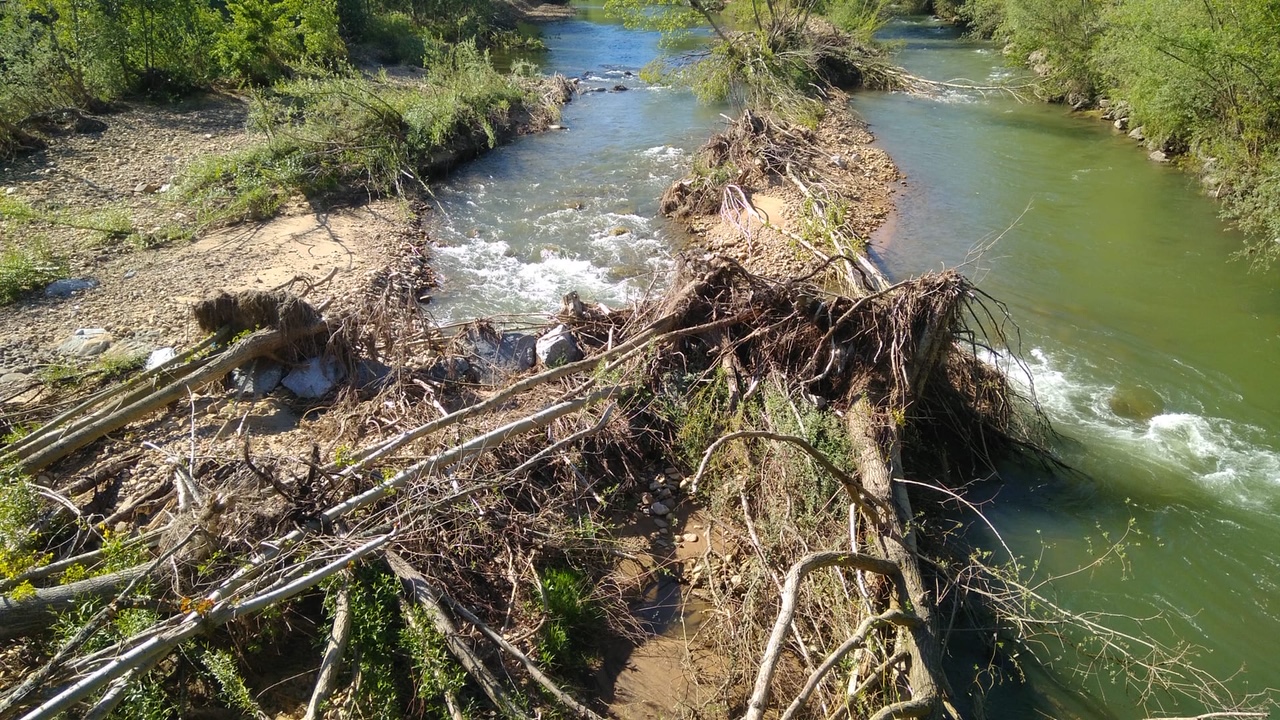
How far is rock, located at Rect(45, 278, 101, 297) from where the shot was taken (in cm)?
857

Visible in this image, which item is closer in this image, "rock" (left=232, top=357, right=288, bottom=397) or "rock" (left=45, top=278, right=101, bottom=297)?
"rock" (left=232, top=357, right=288, bottom=397)

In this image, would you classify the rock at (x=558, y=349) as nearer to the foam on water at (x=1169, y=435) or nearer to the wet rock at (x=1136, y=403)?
the foam on water at (x=1169, y=435)

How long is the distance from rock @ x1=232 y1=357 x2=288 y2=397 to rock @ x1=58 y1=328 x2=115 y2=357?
1.94m

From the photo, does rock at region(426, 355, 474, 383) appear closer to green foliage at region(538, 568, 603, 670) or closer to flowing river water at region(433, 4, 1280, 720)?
flowing river water at region(433, 4, 1280, 720)

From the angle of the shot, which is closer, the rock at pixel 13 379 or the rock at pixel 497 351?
the rock at pixel 13 379

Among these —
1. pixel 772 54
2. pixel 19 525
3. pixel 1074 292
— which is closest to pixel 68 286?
pixel 19 525

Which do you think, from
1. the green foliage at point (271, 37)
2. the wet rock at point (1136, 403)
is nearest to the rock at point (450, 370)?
the wet rock at point (1136, 403)

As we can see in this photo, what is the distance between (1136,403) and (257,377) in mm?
9353

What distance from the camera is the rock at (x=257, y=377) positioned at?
6629 millimetres

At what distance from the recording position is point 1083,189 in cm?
1402

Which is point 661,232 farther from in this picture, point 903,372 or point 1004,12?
point 1004,12

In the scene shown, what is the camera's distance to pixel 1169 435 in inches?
296

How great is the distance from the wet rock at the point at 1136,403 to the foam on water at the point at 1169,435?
0.04 meters

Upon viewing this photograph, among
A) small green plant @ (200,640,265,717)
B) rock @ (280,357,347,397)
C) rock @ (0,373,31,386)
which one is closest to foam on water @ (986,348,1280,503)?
rock @ (280,357,347,397)
